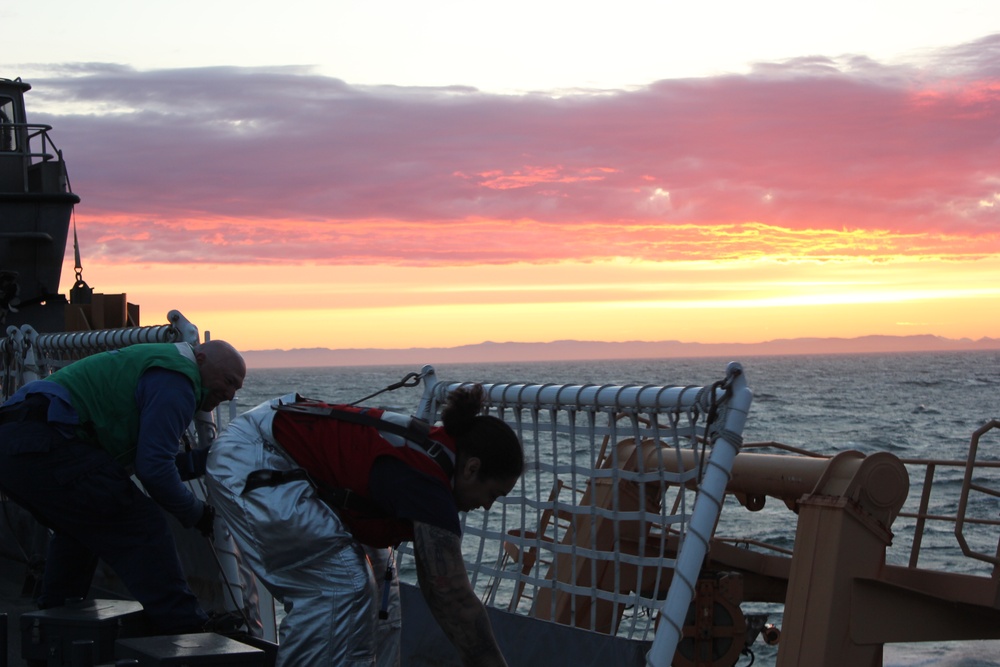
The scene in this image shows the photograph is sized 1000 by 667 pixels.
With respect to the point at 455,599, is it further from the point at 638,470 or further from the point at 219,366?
the point at 219,366

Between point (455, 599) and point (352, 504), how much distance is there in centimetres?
55

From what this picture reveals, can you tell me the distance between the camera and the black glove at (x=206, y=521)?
5.23 metres

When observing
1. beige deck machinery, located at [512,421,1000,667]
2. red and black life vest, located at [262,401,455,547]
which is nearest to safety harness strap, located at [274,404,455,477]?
red and black life vest, located at [262,401,455,547]

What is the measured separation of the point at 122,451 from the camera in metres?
4.98

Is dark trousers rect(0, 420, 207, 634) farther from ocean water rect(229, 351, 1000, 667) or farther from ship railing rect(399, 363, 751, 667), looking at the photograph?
ocean water rect(229, 351, 1000, 667)

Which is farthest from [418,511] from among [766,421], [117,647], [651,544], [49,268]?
[766,421]

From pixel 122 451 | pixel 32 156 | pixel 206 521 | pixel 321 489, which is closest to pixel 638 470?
pixel 321 489

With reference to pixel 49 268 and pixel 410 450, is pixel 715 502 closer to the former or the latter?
pixel 410 450

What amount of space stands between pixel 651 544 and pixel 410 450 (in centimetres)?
398

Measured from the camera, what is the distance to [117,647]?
4.14 metres

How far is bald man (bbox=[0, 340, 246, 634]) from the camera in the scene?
15.6 ft

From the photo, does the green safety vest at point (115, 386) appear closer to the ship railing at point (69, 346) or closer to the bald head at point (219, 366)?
the bald head at point (219, 366)

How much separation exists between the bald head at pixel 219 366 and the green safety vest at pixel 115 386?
0.04 m

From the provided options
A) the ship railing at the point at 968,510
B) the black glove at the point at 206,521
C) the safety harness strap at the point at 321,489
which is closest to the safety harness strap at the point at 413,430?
the safety harness strap at the point at 321,489
